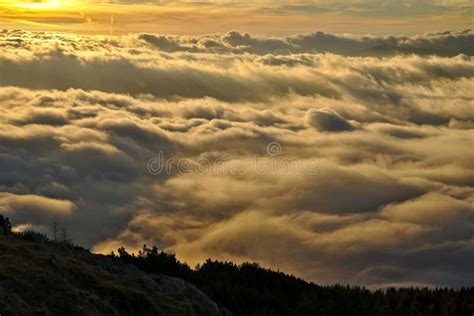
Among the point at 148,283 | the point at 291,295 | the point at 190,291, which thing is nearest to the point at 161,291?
the point at 148,283

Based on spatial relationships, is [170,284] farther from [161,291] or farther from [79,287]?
[79,287]

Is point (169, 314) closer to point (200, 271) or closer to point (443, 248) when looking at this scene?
point (200, 271)

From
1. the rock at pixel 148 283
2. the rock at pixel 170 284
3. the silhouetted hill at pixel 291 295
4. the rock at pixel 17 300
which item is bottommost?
the silhouetted hill at pixel 291 295

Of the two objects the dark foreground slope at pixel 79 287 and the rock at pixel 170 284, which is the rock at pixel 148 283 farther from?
the rock at pixel 170 284

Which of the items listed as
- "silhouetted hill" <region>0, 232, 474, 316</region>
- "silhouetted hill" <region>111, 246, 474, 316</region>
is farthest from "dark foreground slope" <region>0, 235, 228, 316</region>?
"silhouetted hill" <region>111, 246, 474, 316</region>

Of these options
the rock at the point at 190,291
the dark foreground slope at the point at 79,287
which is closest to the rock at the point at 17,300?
the dark foreground slope at the point at 79,287

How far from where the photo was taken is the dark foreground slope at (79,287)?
11.5 m

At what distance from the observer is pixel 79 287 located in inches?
507

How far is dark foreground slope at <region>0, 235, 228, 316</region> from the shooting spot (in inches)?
454

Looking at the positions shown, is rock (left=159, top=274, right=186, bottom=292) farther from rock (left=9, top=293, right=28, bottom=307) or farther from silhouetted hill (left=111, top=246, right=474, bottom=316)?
rock (left=9, top=293, right=28, bottom=307)

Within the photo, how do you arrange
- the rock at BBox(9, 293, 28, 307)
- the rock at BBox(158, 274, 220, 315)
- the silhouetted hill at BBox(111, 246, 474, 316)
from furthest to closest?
the silhouetted hill at BBox(111, 246, 474, 316), the rock at BBox(158, 274, 220, 315), the rock at BBox(9, 293, 28, 307)

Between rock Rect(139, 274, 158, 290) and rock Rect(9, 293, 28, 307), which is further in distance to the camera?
rock Rect(139, 274, 158, 290)

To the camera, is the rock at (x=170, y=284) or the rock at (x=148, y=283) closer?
the rock at (x=148, y=283)

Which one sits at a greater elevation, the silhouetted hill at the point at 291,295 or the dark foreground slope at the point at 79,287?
the dark foreground slope at the point at 79,287
